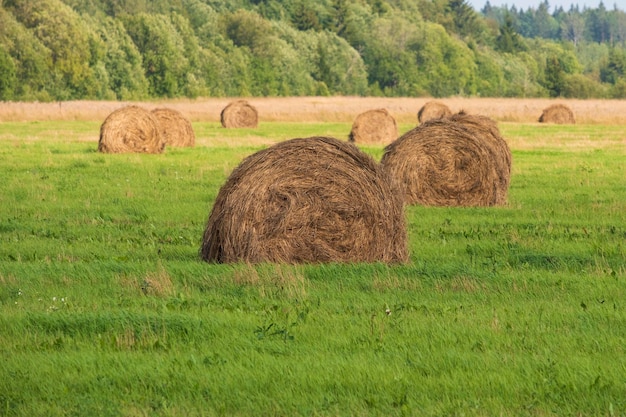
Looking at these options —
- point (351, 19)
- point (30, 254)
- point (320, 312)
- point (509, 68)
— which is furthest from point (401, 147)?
point (509, 68)

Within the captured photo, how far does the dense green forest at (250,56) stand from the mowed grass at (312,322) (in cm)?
6893

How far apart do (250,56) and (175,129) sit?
79.7m

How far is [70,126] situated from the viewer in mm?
51188

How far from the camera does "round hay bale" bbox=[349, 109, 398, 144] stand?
39.2m

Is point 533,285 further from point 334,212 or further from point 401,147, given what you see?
point 401,147

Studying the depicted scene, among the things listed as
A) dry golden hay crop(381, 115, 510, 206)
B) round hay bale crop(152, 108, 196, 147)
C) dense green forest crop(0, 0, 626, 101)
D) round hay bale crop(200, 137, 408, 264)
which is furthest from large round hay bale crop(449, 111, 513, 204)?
dense green forest crop(0, 0, 626, 101)

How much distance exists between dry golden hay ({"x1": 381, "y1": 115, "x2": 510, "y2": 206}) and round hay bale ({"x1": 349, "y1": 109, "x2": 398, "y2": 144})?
18309 mm

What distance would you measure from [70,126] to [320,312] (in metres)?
42.9

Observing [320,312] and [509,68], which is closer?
[320,312]

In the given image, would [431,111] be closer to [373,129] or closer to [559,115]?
[559,115]

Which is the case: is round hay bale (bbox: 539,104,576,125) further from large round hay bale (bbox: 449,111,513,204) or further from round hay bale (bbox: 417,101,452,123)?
large round hay bale (bbox: 449,111,513,204)

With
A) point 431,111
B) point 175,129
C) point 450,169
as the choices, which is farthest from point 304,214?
point 431,111

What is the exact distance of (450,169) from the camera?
2047cm

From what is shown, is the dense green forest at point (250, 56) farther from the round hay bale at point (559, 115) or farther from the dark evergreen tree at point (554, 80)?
the round hay bale at point (559, 115)
